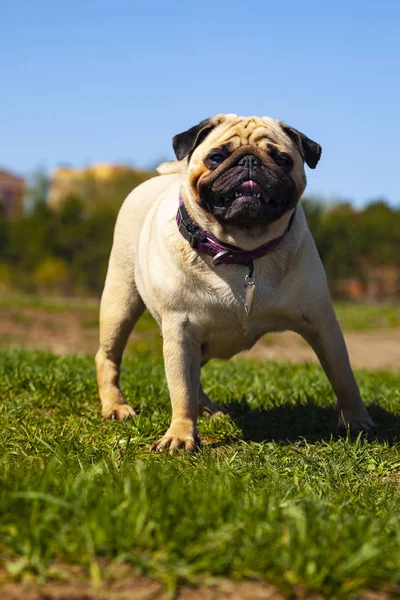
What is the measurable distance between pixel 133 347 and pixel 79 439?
312 inches

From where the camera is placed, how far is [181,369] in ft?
13.5

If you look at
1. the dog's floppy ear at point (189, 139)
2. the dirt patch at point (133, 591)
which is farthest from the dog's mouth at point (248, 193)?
the dirt patch at point (133, 591)

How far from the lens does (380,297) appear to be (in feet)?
102

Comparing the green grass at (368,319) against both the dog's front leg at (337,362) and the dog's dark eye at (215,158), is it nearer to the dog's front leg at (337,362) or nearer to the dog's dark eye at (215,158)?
the dog's front leg at (337,362)

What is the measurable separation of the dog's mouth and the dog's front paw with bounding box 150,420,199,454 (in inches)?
47.2

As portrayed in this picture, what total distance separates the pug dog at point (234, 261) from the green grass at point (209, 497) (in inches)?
15.9

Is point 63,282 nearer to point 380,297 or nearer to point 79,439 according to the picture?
point 380,297

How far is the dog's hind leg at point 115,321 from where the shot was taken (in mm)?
5148

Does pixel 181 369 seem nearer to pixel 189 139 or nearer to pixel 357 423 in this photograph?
pixel 357 423

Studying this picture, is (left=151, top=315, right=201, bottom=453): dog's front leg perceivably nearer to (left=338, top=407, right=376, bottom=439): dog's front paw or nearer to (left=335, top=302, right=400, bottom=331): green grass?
(left=338, top=407, right=376, bottom=439): dog's front paw

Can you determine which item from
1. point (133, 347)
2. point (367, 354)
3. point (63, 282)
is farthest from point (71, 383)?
point (63, 282)

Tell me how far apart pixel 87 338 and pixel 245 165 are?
10717mm

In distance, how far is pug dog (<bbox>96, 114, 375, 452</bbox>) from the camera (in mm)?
3871

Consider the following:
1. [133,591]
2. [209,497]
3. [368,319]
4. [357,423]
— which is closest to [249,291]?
[357,423]
